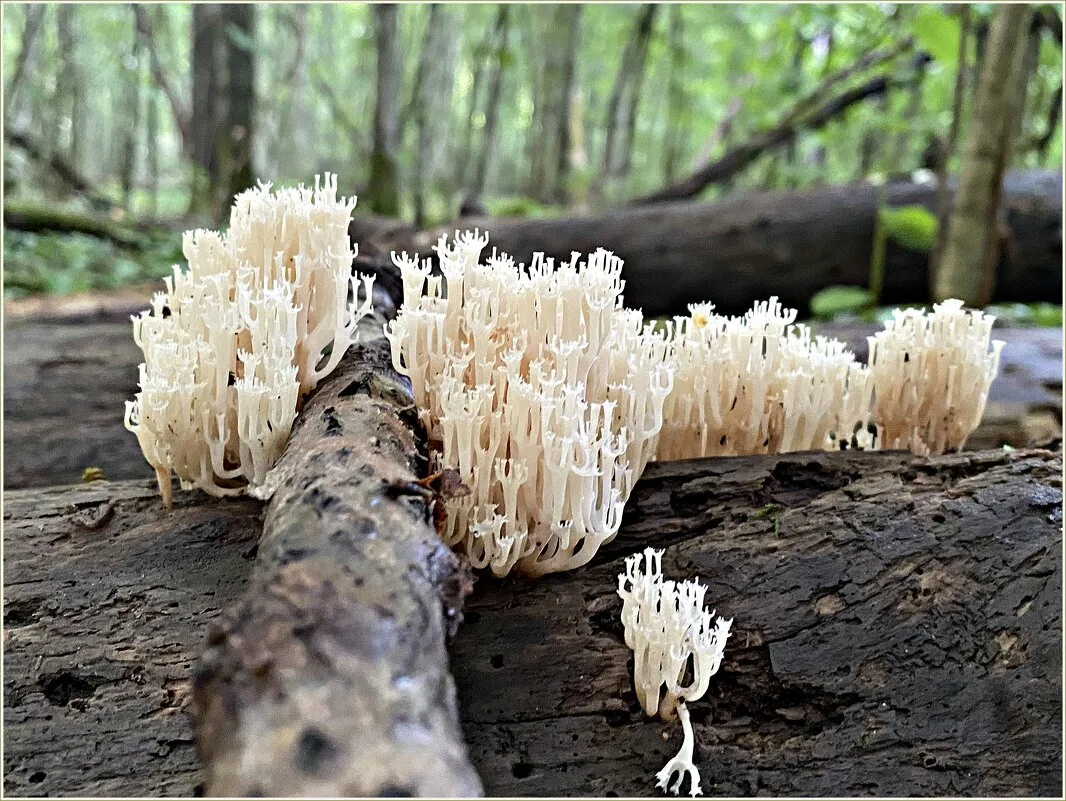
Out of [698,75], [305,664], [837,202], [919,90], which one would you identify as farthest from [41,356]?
[698,75]

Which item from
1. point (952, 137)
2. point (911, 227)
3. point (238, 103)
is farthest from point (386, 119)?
point (952, 137)

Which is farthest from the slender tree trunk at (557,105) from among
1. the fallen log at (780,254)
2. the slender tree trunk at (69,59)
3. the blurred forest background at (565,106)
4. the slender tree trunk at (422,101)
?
the slender tree trunk at (69,59)

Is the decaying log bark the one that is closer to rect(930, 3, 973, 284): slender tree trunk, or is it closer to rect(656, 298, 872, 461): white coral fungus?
rect(656, 298, 872, 461): white coral fungus

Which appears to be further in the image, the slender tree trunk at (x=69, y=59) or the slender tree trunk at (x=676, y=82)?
the slender tree trunk at (x=69, y=59)

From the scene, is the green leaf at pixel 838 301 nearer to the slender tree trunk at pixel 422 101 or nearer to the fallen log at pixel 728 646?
the fallen log at pixel 728 646

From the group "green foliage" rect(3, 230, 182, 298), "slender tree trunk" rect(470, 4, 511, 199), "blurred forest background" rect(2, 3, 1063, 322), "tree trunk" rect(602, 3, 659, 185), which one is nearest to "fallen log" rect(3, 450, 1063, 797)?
"blurred forest background" rect(2, 3, 1063, 322)

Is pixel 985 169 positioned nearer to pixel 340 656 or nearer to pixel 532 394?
pixel 532 394

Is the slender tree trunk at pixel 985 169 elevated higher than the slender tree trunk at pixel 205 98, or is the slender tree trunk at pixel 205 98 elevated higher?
the slender tree trunk at pixel 205 98
